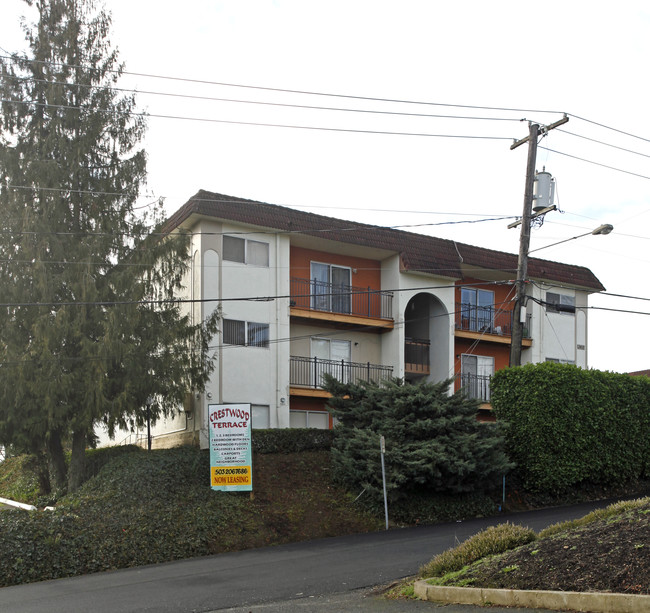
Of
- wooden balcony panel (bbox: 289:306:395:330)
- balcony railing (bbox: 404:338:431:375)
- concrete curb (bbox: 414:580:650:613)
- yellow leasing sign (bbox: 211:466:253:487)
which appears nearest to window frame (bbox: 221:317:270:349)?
wooden balcony panel (bbox: 289:306:395:330)

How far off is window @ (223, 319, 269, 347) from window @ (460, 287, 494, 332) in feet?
31.2

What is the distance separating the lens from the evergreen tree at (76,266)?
62.4ft

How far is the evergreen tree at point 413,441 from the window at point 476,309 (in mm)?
10603

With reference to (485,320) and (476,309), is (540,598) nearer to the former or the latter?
(476,309)

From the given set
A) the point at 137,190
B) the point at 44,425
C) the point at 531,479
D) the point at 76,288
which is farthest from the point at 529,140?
the point at 44,425

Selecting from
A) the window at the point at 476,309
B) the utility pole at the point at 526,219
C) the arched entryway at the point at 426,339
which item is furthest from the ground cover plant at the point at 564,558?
the window at the point at 476,309

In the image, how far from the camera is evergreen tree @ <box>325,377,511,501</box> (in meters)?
19.3

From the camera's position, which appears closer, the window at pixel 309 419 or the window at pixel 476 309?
the window at pixel 309 419

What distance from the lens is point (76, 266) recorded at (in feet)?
63.9

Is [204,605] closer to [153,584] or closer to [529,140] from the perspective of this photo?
[153,584]

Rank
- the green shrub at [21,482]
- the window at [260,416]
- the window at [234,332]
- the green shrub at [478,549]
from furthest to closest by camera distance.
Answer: the window at [260,416] → the window at [234,332] → the green shrub at [21,482] → the green shrub at [478,549]

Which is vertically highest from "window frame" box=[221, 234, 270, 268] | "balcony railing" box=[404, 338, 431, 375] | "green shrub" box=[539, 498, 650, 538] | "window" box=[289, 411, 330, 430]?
"window frame" box=[221, 234, 270, 268]

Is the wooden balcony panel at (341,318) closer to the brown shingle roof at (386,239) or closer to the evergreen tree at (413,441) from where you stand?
the brown shingle roof at (386,239)

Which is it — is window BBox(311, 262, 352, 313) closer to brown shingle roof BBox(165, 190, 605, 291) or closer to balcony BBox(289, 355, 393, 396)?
brown shingle roof BBox(165, 190, 605, 291)
